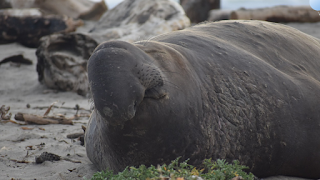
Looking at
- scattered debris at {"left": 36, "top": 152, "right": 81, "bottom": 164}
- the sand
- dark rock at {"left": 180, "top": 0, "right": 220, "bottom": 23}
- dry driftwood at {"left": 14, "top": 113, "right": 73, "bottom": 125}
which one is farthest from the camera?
dark rock at {"left": 180, "top": 0, "right": 220, "bottom": 23}

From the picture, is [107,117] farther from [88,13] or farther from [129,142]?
[88,13]

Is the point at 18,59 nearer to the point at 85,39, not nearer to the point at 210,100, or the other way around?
the point at 85,39

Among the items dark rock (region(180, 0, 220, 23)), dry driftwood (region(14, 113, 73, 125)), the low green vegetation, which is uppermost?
the low green vegetation

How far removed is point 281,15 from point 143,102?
415 inches

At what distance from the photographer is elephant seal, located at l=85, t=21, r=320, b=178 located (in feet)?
7.09

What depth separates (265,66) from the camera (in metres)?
3.07

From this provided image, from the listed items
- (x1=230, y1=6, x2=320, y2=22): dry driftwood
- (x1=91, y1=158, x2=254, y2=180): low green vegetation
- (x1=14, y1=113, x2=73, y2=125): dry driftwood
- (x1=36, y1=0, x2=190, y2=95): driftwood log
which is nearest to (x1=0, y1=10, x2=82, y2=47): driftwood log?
(x1=36, y1=0, x2=190, y2=95): driftwood log

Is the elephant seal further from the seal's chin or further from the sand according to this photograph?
the sand

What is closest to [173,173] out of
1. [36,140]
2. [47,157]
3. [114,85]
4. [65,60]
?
[114,85]

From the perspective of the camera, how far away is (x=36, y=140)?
3.93 metres

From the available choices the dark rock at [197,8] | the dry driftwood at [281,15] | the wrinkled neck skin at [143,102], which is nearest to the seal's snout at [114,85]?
the wrinkled neck skin at [143,102]

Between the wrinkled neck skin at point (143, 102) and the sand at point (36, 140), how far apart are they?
2.31 feet

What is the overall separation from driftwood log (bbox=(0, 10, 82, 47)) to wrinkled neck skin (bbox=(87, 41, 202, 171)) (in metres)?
6.99

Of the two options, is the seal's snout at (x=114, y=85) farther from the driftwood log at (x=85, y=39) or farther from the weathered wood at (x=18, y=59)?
the weathered wood at (x=18, y=59)
